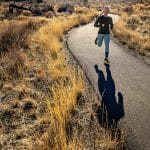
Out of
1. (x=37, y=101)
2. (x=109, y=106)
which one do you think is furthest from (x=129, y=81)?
(x=37, y=101)

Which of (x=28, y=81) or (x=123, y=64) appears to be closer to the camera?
(x=28, y=81)

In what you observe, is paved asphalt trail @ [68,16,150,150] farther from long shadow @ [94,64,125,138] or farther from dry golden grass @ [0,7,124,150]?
dry golden grass @ [0,7,124,150]

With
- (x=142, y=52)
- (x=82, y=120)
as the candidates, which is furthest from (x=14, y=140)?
(x=142, y=52)

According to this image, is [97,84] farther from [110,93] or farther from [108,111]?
[108,111]

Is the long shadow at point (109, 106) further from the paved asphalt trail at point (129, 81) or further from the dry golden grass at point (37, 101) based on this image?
the dry golden grass at point (37, 101)

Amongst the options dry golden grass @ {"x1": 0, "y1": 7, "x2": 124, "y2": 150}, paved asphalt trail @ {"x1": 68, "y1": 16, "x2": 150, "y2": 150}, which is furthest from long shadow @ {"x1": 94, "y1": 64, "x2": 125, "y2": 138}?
dry golden grass @ {"x1": 0, "y1": 7, "x2": 124, "y2": 150}

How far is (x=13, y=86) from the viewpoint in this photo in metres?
9.45

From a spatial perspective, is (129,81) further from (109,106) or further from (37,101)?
(37,101)

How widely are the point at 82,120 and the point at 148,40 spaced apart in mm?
10731

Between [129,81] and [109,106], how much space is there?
236cm

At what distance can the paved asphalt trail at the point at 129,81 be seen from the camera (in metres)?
6.56

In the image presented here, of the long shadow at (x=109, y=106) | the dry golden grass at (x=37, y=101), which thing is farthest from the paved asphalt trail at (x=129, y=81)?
the dry golden grass at (x=37, y=101)

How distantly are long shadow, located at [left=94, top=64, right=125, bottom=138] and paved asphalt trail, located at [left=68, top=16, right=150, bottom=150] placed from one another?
0.39ft

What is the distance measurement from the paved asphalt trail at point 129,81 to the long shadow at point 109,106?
0.39 feet
